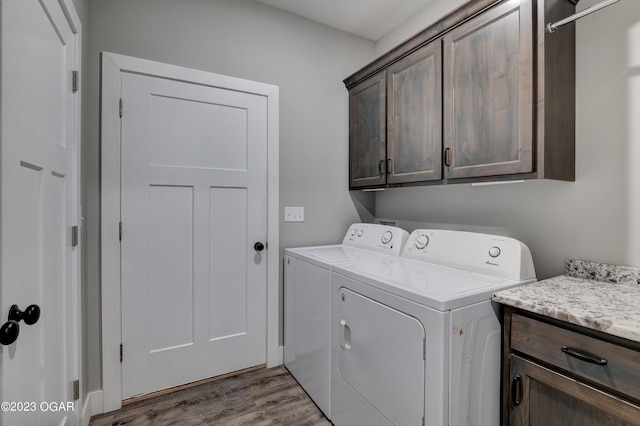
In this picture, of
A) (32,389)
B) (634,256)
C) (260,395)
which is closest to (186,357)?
(260,395)

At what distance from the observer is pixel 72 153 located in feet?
4.75

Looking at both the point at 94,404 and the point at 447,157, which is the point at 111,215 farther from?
the point at 447,157

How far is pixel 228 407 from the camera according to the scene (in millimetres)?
1838

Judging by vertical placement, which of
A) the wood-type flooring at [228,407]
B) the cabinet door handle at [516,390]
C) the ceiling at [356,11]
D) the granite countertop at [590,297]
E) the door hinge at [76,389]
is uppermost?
the ceiling at [356,11]

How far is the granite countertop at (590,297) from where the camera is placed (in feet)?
2.98

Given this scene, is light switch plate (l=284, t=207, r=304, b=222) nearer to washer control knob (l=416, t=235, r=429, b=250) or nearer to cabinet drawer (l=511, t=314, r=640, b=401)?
washer control knob (l=416, t=235, r=429, b=250)

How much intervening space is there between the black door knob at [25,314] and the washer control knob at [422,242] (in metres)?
1.78

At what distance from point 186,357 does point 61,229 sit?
3.87 ft

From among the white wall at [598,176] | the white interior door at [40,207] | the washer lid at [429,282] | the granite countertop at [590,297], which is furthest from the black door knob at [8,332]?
the white wall at [598,176]

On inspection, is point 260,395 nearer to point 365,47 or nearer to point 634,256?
Result: point 634,256

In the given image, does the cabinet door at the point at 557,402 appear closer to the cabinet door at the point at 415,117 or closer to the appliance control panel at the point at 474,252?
the appliance control panel at the point at 474,252

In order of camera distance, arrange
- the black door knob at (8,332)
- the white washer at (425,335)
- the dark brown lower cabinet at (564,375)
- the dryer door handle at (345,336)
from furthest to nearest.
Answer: the dryer door handle at (345,336), the white washer at (425,335), the dark brown lower cabinet at (564,375), the black door knob at (8,332)

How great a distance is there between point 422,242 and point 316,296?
2.44 feet

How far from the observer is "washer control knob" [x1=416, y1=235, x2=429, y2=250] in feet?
6.07
